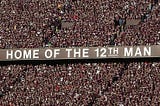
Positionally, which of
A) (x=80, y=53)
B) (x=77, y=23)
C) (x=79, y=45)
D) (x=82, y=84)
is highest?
(x=77, y=23)

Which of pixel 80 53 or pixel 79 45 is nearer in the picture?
pixel 80 53

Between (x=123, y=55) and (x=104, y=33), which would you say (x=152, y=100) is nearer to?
(x=123, y=55)

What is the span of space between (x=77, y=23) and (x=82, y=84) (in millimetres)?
4343

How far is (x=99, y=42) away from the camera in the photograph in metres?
23.3

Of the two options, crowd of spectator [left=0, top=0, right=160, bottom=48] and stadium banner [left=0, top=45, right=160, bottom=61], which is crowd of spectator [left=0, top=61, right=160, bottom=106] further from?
crowd of spectator [left=0, top=0, right=160, bottom=48]

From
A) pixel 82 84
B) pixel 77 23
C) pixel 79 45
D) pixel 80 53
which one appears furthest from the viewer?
pixel 77 23

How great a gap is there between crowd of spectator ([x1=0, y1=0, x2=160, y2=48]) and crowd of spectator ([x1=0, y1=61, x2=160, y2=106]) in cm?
140

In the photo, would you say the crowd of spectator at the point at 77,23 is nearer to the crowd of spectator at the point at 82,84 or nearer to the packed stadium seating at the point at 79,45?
the packed stadium seating at the point at 79,45

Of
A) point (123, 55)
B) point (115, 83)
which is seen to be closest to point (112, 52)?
point (123, 55)

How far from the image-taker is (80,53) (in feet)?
75.5

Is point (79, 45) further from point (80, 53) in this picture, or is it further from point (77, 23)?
point (77, 23)

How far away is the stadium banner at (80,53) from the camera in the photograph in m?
22.1

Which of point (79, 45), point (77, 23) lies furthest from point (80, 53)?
point (77, 23)

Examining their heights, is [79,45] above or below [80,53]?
above
